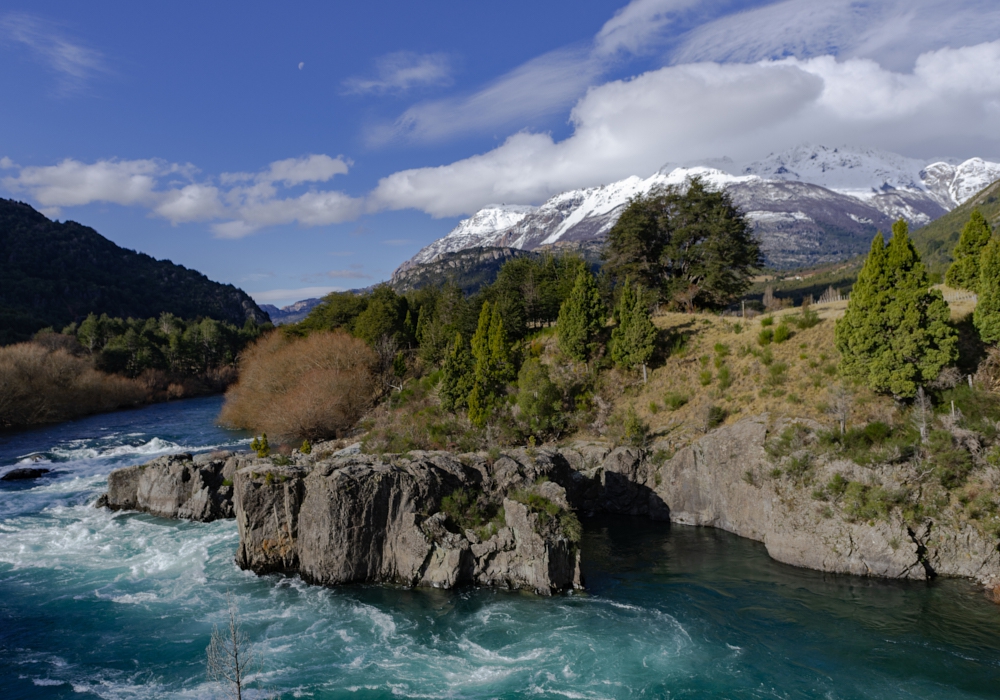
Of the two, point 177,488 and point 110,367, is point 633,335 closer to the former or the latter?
point 177,488

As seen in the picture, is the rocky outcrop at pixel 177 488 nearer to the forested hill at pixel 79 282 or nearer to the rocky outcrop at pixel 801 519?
the rocky outcrop at pixel 801 519

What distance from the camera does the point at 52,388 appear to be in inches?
2707

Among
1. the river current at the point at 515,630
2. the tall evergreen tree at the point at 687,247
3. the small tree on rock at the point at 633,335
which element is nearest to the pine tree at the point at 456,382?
the small tree on rock at the point at 633,335

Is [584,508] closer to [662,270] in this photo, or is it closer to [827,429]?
[827,429]

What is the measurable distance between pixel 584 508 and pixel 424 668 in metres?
16.2

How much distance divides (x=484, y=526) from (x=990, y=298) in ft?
89.0

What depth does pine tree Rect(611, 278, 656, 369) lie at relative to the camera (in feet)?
131

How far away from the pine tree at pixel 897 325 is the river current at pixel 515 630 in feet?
31.4

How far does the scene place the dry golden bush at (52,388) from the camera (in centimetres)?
6306

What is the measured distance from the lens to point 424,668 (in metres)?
18.1

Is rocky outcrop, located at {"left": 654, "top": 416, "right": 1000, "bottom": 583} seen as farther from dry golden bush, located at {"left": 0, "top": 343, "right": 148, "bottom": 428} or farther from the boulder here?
dry golden bush, located at {"left": 0, "top": 343, "right": 148, "bottom": 428}

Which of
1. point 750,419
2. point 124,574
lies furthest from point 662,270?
point 124,574

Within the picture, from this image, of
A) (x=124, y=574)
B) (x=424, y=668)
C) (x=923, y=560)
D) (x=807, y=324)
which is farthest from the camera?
(x=807, y=324)

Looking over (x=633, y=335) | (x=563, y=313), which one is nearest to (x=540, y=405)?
(x=633, y=335)
